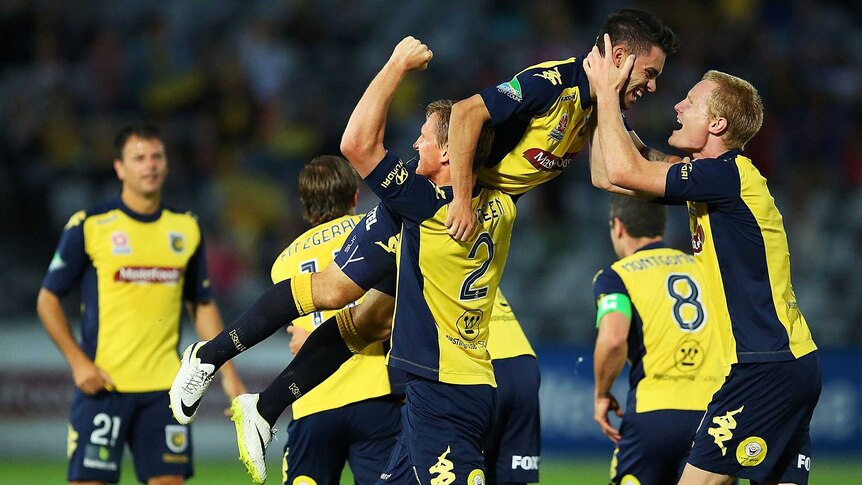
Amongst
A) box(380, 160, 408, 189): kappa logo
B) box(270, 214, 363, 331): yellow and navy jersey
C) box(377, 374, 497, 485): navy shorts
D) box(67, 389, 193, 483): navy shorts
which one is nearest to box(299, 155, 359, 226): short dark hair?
box(270, 214, 363, 331): yellow and navy jersey

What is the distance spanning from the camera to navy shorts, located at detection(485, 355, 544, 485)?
6.72 m

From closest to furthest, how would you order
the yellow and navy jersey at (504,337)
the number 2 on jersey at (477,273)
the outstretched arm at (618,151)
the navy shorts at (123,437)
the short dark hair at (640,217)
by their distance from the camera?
the number 2 on jersey at (477,273), the outstretched arm at (618,151), the yellow and navy jersey at (504,337), the short dark hair at (640,217), the navy shorts at (123,437)

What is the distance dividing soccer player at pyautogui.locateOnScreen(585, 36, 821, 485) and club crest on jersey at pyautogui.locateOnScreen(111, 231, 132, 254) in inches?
149

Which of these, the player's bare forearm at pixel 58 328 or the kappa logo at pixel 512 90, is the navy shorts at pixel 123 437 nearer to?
the player's bare forearm at pixel 58 328

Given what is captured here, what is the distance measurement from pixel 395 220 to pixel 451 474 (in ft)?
4.07

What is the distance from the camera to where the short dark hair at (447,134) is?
5.50 m

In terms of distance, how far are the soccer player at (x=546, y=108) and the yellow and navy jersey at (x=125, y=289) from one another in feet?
10.7

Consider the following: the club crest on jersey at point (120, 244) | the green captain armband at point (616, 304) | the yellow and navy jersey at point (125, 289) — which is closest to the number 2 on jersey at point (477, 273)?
the green captain armband at point (616, 304)

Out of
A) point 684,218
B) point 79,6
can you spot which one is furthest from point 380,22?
point 684,218

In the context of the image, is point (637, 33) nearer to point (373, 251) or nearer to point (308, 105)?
point (373, 251)

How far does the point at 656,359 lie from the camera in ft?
22.3

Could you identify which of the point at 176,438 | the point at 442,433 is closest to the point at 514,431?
the point at 442,433

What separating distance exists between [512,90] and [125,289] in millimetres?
3633

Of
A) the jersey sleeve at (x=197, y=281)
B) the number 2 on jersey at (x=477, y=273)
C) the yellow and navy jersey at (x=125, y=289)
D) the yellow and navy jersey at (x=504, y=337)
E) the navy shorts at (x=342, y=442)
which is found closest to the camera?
the number 2 on jersey at (x=477, y=273)
